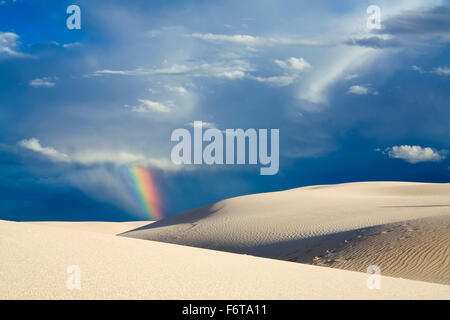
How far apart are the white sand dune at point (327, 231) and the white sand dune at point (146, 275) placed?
6925 millimetres

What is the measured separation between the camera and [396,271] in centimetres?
1551

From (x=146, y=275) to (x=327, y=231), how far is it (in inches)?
642

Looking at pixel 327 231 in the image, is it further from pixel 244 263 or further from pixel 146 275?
pixel 146 275

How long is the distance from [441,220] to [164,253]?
13.7 m

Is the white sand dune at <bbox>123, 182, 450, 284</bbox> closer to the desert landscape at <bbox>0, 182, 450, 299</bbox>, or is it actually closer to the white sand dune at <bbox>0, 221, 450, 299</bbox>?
the desert landscape at <bbox>0, 182, 450, 299</bbox>

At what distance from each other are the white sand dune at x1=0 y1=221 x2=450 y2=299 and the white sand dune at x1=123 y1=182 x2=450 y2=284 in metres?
6.92

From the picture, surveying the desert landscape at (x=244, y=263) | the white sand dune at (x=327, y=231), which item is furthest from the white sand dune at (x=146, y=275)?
the white sand dune at (x=327, y=231)

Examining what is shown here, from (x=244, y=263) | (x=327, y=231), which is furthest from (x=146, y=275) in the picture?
(x=327, y=231)

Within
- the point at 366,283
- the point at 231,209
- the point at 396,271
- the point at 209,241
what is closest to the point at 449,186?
the point at 231,209

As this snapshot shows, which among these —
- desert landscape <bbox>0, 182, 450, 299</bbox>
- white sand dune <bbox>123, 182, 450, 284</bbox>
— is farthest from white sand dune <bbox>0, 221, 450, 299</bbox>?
white sand dune <bbox>123, 182, 450, 284</bbox>

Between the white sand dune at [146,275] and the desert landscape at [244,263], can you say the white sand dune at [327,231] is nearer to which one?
the desert landscape at [244,263]

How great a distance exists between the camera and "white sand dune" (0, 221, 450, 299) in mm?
6621
